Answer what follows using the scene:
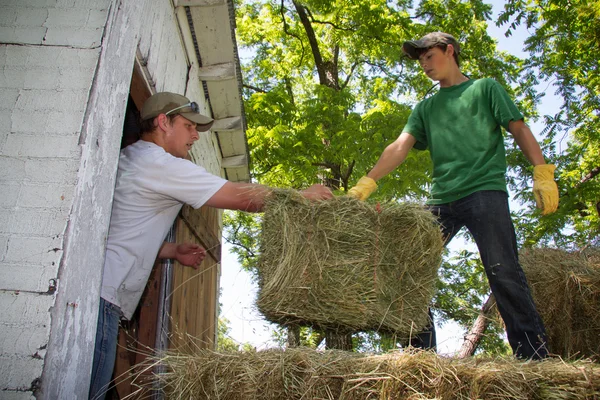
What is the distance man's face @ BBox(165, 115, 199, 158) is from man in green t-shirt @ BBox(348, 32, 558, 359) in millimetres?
1041

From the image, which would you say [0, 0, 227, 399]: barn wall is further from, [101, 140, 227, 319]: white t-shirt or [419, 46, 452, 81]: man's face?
[419, 46, 452, 81]: man's face

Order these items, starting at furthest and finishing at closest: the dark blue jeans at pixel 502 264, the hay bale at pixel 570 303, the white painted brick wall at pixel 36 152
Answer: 1. the hay bale at pixel 570 303
2. the dark blue jeans at pixel 502 264
3. the white painted brick wall at pixel 36 152

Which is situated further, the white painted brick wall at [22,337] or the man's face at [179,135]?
the man's face at [179,135]

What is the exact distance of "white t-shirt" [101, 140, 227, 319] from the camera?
8.83 ft

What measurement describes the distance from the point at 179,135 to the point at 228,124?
10.0 ft

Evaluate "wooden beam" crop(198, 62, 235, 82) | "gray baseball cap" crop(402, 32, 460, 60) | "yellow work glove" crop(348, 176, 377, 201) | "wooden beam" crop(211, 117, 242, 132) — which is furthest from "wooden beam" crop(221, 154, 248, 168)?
"yellow work glove" crop(348, 176, 377, 201)

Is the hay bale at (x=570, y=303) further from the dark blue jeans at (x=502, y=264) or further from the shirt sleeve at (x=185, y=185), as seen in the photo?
the shirt sleeve at (x=185, y=185)

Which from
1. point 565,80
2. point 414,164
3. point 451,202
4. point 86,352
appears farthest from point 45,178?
point 565,80

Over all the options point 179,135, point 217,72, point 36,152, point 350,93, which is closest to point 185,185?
point 179,135

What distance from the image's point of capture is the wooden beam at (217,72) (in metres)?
5.33

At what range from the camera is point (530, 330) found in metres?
2.98

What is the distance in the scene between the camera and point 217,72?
5.34 meters

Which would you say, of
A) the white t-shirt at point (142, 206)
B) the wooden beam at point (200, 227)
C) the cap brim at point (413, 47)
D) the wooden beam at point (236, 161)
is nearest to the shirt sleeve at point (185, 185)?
the white t-shirt at point (142, 206)

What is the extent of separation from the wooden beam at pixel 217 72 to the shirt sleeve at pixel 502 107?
8.71 ft
